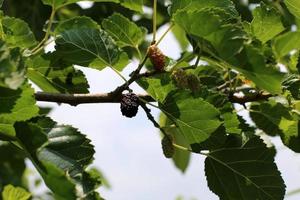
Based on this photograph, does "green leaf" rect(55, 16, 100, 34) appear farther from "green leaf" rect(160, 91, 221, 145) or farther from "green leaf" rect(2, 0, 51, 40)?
"green leaf" rect(2, 0, 51, 40)

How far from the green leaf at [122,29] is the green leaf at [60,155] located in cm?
19

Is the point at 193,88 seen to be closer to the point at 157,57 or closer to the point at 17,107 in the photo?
the point at 157,57

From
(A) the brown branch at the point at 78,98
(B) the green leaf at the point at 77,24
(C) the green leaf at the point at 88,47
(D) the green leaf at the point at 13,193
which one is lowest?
(D) the green leaf at the point at 13,193

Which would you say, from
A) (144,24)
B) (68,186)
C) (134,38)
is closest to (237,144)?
(134,38)

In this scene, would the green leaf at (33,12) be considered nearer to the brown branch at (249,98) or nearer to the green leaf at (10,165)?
the green leaf at (10,165)

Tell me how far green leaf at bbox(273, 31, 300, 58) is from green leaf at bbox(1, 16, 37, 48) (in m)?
0.38

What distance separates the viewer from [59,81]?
1.11 m

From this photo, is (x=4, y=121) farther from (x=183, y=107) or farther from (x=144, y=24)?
(x=144, y=24)

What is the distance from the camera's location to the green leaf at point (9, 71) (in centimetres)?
66

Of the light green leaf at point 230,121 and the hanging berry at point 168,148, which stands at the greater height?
the light green leaf at point 230,121

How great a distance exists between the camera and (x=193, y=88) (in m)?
0.95

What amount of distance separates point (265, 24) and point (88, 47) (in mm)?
279

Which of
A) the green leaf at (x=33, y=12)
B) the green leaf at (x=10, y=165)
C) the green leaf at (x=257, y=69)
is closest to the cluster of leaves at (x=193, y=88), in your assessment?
the green leaf at (x=257, y=69)

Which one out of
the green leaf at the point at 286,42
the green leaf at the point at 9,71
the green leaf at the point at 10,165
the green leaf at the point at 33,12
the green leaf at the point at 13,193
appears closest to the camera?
the green leaf at the point at 9,71
